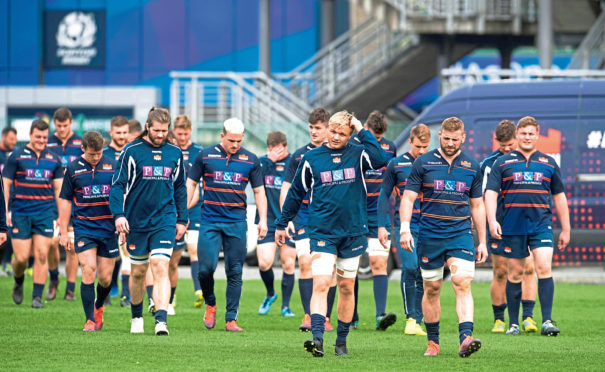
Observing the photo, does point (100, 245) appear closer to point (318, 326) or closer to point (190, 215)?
point (190, 215)

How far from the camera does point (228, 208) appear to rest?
39.2 feet

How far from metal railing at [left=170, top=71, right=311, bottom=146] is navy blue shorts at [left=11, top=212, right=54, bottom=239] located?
10.4 meters

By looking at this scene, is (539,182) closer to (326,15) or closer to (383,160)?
(383,160)

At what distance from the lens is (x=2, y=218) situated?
35.1 ft

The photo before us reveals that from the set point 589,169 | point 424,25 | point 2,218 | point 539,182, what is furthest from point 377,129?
point 424,25

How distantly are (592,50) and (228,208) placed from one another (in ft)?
54.8

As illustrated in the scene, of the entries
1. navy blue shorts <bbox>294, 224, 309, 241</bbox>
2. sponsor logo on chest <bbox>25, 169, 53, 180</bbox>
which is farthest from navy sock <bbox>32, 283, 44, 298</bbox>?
navy blue shorts <bbox>294, 224, 309, 241</bbox>

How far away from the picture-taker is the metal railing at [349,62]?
2975cm

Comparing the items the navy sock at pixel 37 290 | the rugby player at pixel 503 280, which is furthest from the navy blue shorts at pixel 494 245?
the navy sock at pixel 37 290

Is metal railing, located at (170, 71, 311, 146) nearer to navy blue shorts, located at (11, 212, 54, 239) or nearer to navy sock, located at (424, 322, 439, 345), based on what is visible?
navy blue shorts, located at (11, 212, 54, 239)

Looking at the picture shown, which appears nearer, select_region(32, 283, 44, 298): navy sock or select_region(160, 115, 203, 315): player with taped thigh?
select_region(160, 115, 203, 315): player with taped thigh

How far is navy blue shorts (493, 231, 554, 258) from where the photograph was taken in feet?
38.5

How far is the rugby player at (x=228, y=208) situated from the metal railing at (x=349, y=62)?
57.0ft

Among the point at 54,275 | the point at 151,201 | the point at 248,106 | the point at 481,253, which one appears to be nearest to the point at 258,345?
the point at 151,201
